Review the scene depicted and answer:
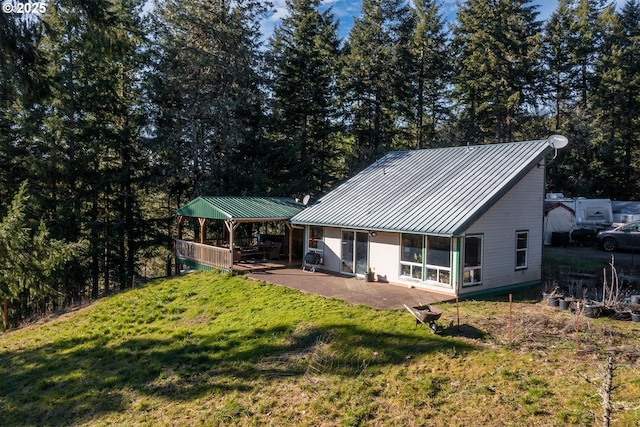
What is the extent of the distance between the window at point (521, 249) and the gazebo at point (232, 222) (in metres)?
9.13

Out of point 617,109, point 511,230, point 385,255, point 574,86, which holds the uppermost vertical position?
point 574,86

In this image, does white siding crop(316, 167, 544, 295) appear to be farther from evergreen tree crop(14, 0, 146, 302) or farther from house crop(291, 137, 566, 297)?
evergreen tree crop(14, 0, 146, 302)

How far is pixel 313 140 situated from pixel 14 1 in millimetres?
22085

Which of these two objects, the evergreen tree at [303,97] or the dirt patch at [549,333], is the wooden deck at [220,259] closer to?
the evergreen tree at [303,97]

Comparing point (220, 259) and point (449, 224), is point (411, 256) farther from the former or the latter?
point (220, 259)

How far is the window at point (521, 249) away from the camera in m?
14.8

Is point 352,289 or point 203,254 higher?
point 203,254

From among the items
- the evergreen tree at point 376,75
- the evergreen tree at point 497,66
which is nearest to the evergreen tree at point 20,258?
the evergreen tree at point 376,75

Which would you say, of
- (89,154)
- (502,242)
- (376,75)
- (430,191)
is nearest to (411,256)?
(430,191)

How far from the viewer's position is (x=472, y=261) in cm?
1342

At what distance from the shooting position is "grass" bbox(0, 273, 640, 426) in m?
6.98

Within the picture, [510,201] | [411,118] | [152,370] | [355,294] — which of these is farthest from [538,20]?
[152,370]

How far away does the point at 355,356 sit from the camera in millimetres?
8852

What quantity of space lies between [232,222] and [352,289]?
5875mm
